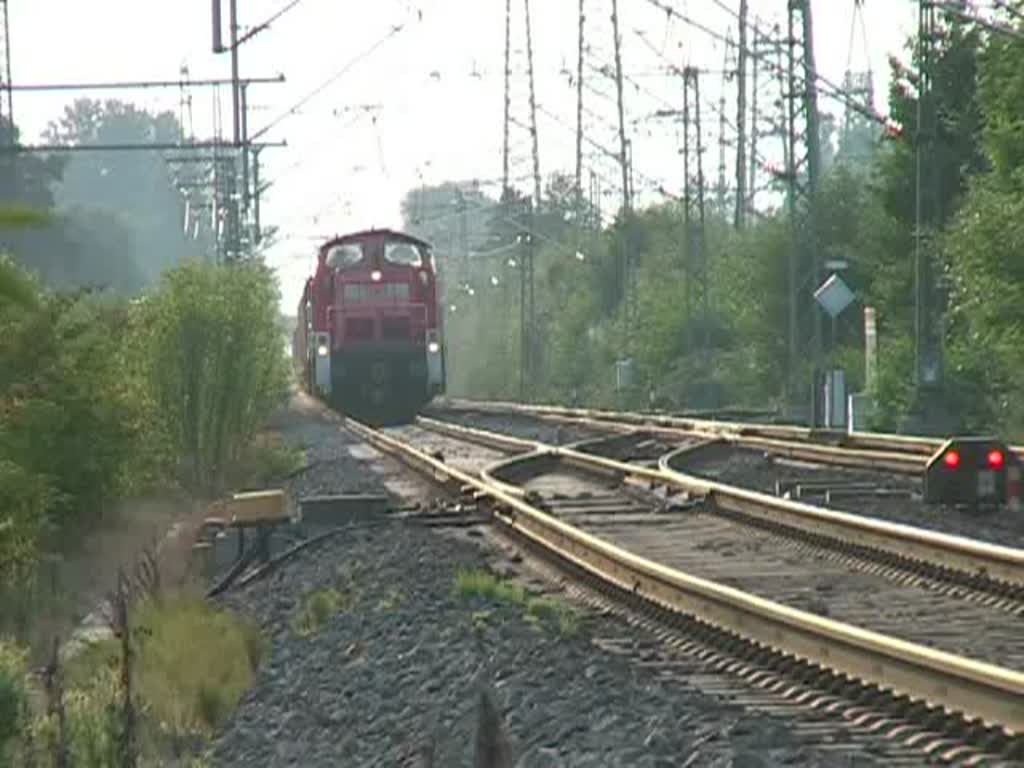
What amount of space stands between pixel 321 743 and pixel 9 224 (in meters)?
6.45

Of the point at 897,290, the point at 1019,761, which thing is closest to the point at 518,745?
the point at 1019,761

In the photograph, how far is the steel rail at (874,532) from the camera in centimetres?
1305

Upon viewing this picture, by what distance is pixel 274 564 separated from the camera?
1692cm

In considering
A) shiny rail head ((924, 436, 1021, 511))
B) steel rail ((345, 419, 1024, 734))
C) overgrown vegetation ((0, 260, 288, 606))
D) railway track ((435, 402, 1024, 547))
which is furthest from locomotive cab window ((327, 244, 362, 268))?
steel rail ((345, 419, 1024, 734))

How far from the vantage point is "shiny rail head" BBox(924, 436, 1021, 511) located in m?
18.7

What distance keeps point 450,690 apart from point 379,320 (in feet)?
121

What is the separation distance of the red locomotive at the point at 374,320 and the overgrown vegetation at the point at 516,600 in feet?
106

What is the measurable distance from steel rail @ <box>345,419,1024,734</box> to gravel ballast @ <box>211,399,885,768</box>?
0.43 meters

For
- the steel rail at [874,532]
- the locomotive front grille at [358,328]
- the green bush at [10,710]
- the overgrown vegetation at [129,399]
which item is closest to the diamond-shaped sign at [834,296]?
the overgrown vegetation at [129,399]

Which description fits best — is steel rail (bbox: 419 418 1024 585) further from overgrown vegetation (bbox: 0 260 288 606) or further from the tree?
the tree

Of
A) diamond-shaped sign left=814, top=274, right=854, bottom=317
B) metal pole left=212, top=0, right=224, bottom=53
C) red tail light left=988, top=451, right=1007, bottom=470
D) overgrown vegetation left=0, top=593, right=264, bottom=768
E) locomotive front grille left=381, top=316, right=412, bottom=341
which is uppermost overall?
metal pole left=212, top=0, right=224, bottom=53

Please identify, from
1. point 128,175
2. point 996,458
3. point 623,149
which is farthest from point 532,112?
point 128,175

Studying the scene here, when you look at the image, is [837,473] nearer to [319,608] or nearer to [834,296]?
[319,608]

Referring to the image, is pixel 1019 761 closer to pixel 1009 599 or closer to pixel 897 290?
pixel 1009 599
